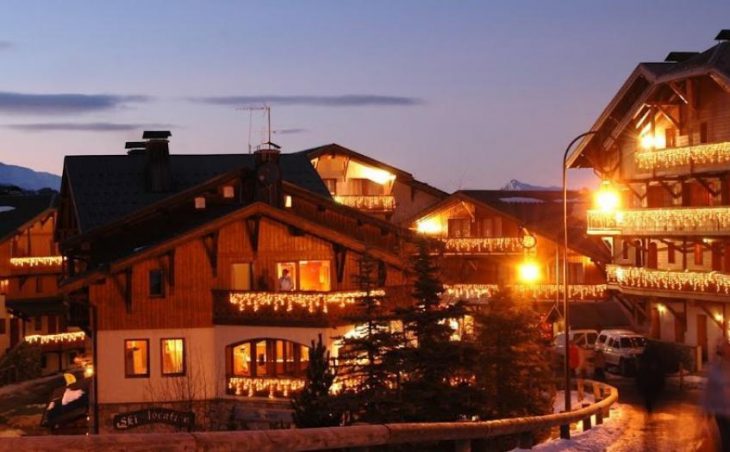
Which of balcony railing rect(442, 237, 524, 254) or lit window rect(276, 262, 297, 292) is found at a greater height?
balcony railing rect(442, 237, 524, 254)

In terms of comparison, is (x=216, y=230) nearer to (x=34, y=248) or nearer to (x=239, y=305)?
(x=239, y=305)

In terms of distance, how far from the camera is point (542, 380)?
31.5m

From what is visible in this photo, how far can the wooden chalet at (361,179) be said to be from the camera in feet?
247

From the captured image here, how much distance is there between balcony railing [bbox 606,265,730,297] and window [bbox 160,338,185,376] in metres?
21.6

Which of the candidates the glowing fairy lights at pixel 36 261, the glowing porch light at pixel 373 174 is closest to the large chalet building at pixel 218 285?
the glowing fairy lights at pixel 36 261

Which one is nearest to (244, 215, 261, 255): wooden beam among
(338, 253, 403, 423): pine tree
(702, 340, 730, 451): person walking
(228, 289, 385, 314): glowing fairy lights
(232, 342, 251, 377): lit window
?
(228, 289, 385, 314): glowing fairy lights

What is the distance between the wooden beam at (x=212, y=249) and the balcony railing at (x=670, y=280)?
20330 millimetres

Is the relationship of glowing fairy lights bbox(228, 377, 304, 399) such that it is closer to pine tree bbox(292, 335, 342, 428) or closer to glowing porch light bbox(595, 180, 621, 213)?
pine tree bbox(292, 335, 342, 428)

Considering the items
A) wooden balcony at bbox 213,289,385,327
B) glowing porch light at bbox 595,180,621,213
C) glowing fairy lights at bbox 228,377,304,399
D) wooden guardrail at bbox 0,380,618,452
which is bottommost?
glowing fairy lights at bbox 228,377,304,399

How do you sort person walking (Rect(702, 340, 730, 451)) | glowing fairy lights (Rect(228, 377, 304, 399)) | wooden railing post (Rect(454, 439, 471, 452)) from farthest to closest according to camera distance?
1. glowing fairy lights (Rect(228, 377, 304, 399))
2. wooden railing post (Rect(454, 439, 471, 452))
3. person walking (Rect(702, 340, 730, 451))

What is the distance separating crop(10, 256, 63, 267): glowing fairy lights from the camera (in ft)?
236

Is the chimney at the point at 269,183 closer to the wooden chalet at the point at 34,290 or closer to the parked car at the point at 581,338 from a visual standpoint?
the parked car at the point at 581,338

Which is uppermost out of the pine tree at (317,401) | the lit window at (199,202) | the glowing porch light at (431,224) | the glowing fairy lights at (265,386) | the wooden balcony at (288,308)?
the glowing porch light at (431,224)

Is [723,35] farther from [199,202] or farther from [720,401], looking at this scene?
[720,401]
